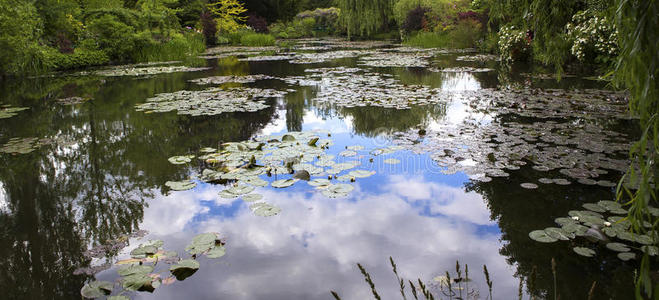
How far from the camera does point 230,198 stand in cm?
343

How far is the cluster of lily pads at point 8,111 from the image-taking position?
7008 millimetres

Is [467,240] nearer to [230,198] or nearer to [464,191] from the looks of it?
[464,191]

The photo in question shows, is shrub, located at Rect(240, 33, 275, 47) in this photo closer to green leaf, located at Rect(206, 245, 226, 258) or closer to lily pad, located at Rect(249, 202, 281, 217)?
lily pad, located at Rect(249, 202, 281, 217)

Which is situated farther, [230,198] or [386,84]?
[386,84]

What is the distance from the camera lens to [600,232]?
255 cm

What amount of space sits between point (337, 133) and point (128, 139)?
2736 millimetres

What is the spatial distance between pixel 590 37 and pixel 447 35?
1259cm

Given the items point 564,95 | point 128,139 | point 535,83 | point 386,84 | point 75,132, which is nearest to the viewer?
point 128,139

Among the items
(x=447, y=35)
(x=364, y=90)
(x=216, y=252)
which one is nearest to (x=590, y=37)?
(x=364, y=90)

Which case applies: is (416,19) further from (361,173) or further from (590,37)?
(361,173)

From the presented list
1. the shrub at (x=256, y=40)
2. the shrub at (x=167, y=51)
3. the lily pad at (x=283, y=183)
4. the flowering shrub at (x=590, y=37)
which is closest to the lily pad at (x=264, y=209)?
the lily pad at (x=283, y=183)

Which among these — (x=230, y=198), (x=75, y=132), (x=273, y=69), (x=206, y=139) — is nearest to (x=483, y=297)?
(x=230, y=198)

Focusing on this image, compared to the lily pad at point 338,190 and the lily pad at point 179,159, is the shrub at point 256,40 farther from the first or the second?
the lily pad at point 338,190

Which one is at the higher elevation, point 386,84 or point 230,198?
point 386,84
